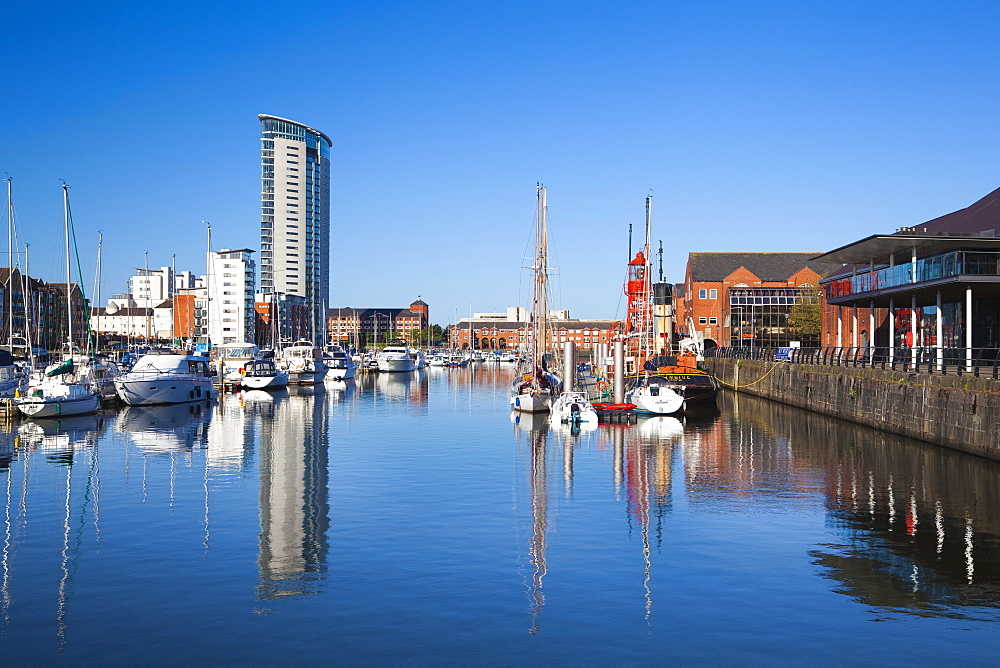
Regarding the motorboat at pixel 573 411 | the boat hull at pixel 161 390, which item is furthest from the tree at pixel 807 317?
the boat hull at pixel 161 390

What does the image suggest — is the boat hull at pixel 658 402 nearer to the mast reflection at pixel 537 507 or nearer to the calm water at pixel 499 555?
the mast reflection at pixel 537 507

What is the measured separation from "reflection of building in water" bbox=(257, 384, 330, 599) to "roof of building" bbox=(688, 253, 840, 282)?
284 ft

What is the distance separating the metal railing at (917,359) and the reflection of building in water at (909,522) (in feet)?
11.4

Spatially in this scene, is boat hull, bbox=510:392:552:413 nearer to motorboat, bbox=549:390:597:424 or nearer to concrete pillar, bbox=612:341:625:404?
concrete pillar, bbox=612:341:625:404

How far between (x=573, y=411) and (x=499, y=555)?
95.0 feet

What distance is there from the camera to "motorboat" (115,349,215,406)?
5856cm

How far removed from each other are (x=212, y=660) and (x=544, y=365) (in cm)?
4788

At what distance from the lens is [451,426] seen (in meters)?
49.9

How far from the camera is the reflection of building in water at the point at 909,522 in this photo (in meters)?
16.4

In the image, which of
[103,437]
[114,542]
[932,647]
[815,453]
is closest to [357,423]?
[103,437]


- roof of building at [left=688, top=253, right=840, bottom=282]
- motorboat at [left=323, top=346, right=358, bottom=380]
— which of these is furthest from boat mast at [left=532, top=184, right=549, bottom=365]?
roof of building at [left=688, top=253, right=840, bottom=282]

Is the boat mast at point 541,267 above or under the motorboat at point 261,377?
above

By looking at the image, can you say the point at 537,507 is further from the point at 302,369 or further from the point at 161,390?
the point at 302,369

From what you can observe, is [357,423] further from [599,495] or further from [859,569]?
[859,569]
